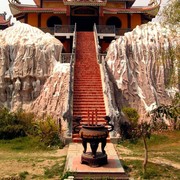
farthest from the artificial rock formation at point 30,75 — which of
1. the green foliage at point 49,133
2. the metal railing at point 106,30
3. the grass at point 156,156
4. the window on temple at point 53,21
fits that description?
the window on temple at point 53,21

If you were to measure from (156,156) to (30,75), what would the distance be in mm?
9726

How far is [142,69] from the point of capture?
60.0 ft

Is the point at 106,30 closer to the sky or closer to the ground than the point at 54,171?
closer to the sky

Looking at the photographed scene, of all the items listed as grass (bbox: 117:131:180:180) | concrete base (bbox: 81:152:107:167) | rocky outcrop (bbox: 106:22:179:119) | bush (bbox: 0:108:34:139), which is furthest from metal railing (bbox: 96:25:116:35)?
concrete base (bbox: 81:152:107:167)

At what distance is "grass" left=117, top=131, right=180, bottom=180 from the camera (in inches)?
333

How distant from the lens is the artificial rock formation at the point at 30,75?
1738 cm

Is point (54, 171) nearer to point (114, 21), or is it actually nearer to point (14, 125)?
point (14, 125)

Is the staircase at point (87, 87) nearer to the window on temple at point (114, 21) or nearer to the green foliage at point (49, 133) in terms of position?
the green foliage at point (49, 133)

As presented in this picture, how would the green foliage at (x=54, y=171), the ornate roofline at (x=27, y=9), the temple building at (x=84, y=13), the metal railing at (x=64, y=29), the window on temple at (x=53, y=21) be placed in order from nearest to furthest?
the green foliage at (x=54, y=171) < the metal railing at (x=64, y=29) < the temple building at (x=84, y=13) < the ornate roofline at (x=27, y=9) < the window on temple at (x=53, y=21)

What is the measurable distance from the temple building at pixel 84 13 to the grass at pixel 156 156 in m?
12.6

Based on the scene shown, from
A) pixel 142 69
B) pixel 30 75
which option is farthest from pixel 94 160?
pixel 142 69

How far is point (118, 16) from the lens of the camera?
27031 mm

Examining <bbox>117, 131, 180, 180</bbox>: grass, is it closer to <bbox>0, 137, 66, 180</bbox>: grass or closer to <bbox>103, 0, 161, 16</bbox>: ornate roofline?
<bbox>0, 137, 66, 180</bbox>: grass

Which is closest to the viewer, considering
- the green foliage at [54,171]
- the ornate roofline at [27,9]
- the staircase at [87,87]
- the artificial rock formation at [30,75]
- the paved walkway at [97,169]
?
the paved walkway at [97,169]
